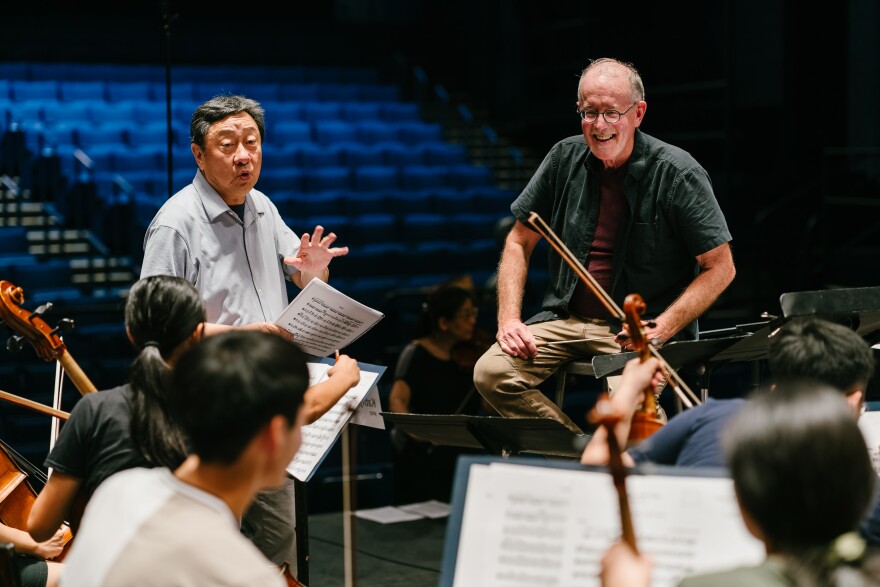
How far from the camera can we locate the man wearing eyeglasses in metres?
3.08

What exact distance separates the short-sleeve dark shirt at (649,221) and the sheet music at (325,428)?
68 centimetres

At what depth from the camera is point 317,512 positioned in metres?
4.97

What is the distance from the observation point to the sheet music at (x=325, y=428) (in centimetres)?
279

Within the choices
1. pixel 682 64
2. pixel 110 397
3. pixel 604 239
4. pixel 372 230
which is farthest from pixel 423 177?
pixel 110 397

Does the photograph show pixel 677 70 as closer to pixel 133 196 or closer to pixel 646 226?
pixel 133 196

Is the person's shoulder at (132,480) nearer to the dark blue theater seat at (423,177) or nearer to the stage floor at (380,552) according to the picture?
the stage floor at (380,552)

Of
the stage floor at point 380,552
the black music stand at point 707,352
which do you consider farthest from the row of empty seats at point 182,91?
the black music stand at point 707,352

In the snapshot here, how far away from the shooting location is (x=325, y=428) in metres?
2.87

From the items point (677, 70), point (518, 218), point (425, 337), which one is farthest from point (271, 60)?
point (518, 218)

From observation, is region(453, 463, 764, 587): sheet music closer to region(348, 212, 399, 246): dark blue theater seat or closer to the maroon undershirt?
the maroon undershirt

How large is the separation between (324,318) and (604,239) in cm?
89

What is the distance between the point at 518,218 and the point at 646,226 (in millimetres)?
413

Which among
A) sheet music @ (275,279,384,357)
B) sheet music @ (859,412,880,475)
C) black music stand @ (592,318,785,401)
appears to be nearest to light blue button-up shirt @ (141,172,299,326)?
sheet music @ (275,279,384,357)

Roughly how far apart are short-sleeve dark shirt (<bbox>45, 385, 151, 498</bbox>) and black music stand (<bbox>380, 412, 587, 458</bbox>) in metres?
0.81
